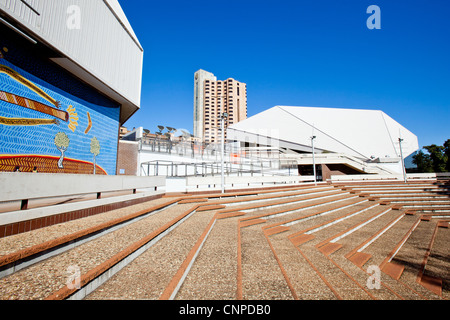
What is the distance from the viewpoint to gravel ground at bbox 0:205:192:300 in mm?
1746

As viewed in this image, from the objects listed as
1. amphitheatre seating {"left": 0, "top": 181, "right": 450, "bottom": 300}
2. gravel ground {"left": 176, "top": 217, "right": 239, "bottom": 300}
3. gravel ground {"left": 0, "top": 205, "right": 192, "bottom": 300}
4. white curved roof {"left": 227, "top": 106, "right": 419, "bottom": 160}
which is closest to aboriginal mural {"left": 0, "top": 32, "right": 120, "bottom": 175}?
amphitheatre seating {"left": 0, "top": 181, "right": 450, "bottom": 300}

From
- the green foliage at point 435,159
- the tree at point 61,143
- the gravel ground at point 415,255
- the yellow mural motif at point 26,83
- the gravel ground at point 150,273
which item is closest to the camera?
the gravel ground at point 150,273

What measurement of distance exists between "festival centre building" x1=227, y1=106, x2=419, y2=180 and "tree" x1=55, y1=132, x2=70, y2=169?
3371cm

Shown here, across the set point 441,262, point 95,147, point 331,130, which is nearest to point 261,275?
point 441,262

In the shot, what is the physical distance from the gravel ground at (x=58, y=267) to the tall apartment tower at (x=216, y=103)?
10397cm

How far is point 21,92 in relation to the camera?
739cm

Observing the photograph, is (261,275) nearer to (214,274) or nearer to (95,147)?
(214,274)

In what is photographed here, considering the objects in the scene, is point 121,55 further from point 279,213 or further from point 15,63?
point 279,213

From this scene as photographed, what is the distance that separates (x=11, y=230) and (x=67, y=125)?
329 inches

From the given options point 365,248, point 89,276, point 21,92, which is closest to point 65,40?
point 21,92

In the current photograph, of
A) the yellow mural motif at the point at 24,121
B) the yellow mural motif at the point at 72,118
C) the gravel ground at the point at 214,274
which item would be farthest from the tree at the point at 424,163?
the yellow mural motif at the point at 24,121

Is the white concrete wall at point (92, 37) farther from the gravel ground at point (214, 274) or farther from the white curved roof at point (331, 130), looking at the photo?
the white curved roof at point (331, 130)

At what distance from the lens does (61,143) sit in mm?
9023

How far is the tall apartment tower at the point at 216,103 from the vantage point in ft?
359
